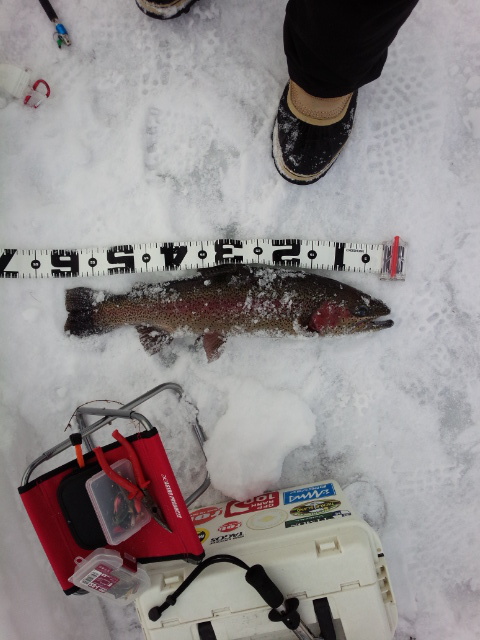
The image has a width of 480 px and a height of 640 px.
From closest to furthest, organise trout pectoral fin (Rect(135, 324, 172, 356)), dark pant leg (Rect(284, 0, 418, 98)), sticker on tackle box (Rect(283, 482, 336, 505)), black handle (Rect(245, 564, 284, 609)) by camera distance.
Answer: dark pant leg (Rect(284, 0, 418, 98))
black handle (Rect(245, 564, 284, 609))
sticker on tackle box (Rect(283, 482, 336, 505))
trout pectoral fin (Rect(135, 324, 172, 356))

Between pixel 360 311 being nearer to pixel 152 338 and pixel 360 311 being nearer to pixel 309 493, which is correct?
pixel 309 493

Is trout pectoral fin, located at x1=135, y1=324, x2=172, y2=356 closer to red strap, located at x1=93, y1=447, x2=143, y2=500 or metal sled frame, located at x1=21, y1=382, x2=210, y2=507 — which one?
metal sled frame, located at x1=21, y1=382, x2=210, y2=507

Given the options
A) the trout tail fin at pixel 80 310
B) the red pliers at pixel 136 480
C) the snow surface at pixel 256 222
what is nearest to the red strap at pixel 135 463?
the red pliers at pixel 136 480

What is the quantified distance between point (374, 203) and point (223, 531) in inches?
60.2

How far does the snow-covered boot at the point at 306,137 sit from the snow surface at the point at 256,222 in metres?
0.11

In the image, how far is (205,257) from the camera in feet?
7.72

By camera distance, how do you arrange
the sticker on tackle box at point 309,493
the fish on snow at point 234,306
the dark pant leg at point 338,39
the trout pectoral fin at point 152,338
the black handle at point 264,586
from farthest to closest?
the trout pectoral fin at point 152,338 < the fish on snow at point 234,306 < the sticker on tackle box at point 309,493 < the black handle at point 264,586 < the dark pant leg at point 338,39

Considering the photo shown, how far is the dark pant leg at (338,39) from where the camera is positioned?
1.37m

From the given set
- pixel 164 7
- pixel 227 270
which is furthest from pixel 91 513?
pixel 164 7

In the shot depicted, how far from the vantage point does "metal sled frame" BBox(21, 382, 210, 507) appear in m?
1.83

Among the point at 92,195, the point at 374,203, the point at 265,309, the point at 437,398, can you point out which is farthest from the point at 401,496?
the point at 92,195

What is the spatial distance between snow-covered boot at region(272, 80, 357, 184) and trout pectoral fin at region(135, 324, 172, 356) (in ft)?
2.92

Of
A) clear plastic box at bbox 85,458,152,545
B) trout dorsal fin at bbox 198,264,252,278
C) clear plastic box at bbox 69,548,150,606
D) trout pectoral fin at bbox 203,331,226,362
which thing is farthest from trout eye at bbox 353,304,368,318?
clear plastic box at bbox 69,548,150,606

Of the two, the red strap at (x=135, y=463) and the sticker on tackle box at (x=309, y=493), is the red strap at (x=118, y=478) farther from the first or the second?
the sticker on tackle box at (x=309, y=493)
